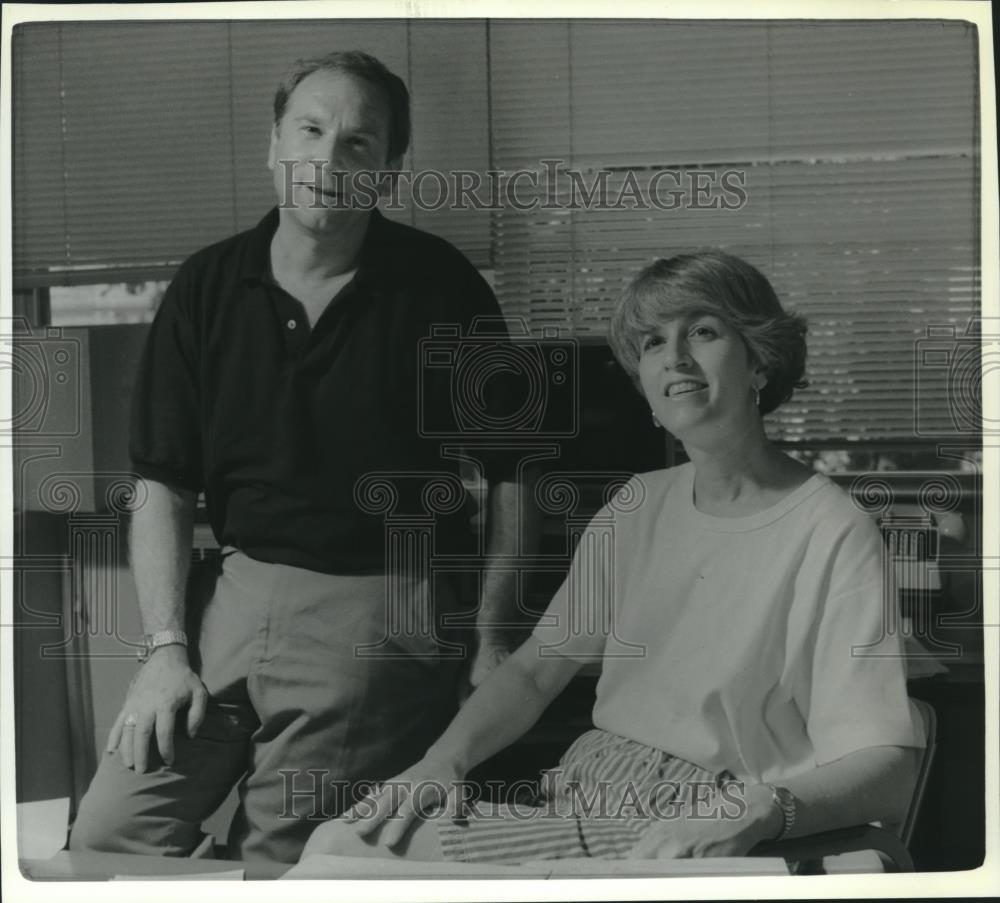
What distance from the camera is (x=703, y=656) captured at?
8.32ft

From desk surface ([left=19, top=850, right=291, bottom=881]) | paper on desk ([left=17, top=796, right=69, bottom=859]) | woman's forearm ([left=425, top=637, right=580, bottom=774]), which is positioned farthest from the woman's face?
paper on desk ([left=17, top=796, right=69, bottom=859])

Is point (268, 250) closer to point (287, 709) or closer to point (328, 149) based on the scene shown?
point (328, 149)

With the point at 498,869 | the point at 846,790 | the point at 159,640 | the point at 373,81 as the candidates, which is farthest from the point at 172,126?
the point at 846,790

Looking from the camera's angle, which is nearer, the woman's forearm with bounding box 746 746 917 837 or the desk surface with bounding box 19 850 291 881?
the woman's forearm with bounding box 746 746 917 837

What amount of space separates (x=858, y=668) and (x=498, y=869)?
0.96 meters

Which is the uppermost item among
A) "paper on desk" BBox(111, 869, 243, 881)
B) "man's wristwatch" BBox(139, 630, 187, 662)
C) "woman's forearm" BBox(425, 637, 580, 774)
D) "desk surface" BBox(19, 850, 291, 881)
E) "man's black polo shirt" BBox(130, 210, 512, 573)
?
"man's black polo shirt" BBox(130, 210, 512, 573)

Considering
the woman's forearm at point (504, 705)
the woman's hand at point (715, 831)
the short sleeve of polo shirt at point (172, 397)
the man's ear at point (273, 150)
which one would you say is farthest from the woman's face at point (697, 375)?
the short sleeve of polo shirt at point (172, 397)

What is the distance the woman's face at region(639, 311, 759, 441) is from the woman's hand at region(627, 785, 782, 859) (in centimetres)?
85

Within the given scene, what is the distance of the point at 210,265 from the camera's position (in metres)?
2.59

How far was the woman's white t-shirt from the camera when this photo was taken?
2.51 meters

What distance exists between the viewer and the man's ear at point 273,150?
2.57m

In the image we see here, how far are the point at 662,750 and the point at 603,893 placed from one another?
387mm

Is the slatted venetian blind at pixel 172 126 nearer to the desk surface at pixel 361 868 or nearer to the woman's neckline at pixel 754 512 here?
the woman's neckline at pixel 754 512

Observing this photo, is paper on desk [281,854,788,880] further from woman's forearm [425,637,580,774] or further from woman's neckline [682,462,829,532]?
woman's neckline [682,462,829,532]
